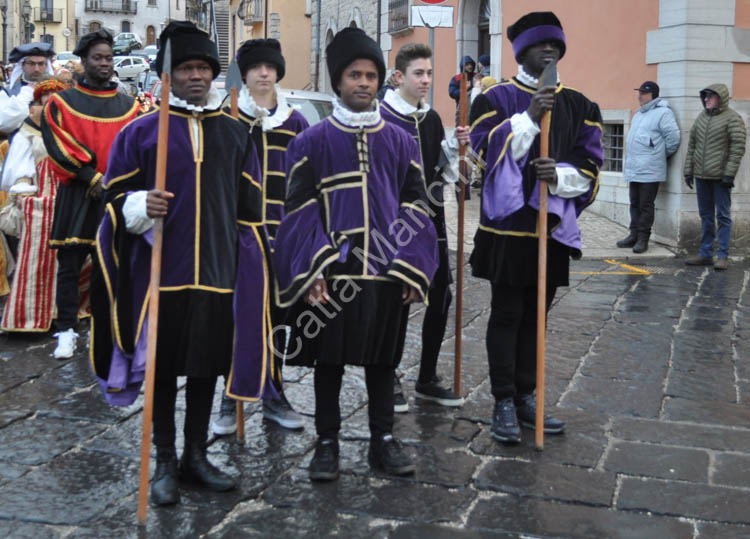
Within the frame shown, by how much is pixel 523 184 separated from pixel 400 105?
2.65 feet

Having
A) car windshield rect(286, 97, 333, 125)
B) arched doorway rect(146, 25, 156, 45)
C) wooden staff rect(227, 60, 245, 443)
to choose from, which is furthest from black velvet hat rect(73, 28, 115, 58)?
arched doorway rect(146, 25, 156, 45)

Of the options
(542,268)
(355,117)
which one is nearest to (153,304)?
(355,117)

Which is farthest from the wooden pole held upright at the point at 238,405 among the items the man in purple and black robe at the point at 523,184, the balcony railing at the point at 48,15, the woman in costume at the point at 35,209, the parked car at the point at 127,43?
the balcony railing at the point at 48,15

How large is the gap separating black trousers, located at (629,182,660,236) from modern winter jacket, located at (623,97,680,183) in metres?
0.10

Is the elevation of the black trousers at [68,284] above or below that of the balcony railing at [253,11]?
below

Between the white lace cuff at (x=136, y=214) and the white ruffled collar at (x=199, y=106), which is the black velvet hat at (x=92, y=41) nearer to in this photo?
the white ruffled collar at (x=199, y=106)

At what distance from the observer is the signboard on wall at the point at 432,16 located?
8.68 m

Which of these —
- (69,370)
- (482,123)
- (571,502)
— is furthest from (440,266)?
(69,370)

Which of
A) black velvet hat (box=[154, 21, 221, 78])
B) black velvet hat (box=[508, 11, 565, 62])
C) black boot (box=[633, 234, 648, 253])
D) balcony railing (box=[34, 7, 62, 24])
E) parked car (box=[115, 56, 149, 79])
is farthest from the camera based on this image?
balcony railing (box=[34, 7, 62, 24])

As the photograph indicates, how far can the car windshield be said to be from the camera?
38.8 ft

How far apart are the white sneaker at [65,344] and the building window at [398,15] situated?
48.2 ft

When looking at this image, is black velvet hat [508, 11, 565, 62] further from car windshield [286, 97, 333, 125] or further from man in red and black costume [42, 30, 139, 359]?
car windshield [286, 97, 333, 125]

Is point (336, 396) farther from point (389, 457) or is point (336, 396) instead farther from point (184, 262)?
point (184, 262)

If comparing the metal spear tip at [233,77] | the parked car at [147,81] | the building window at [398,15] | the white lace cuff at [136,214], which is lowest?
the white lace cuff at [136,214]
